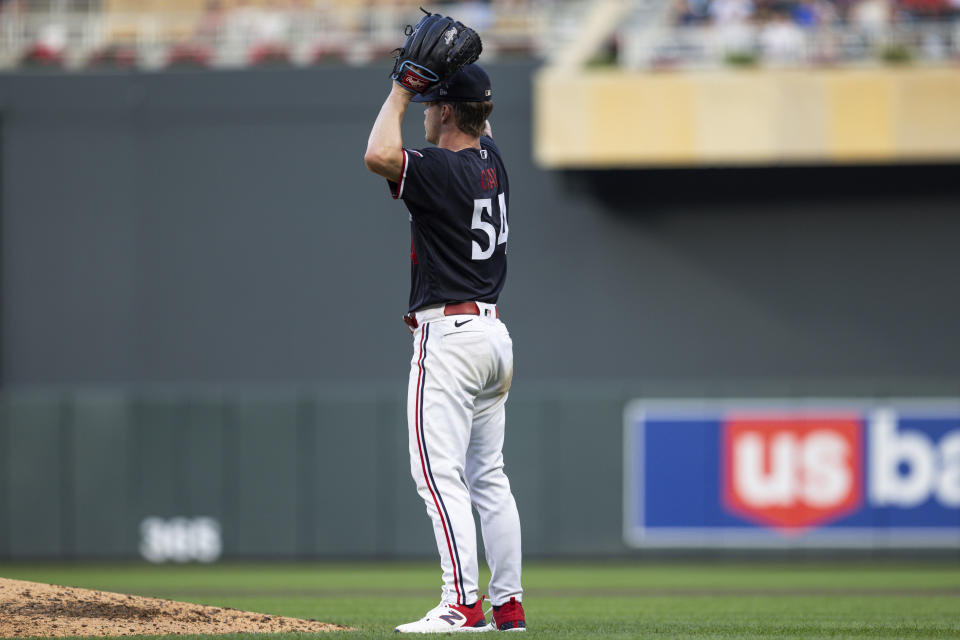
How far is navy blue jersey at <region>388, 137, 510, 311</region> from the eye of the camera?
504 centimetres

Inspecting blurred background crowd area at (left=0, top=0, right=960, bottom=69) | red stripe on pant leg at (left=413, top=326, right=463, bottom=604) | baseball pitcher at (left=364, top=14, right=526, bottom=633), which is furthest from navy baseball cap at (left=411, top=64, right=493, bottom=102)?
blurred background crowd area at (left=0, top=0, right=960, bottom=69)

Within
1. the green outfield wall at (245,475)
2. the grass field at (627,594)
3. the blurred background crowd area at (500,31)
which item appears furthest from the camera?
the blurred background crowd area at (500,31)

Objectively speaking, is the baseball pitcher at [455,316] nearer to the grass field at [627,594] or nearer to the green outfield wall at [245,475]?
the grass field at [627,594]

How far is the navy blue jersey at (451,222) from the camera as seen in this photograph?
504 cm

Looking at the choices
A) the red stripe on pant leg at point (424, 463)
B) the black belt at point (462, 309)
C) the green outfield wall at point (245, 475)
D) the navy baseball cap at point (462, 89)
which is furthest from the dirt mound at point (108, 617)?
the green outfield wall at point (245, 475)

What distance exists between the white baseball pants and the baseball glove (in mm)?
885

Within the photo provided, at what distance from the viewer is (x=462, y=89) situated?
5172 millimetres

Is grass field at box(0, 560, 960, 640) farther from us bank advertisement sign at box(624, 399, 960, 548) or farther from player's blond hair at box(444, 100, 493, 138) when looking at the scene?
player's blond hair at box(444, 100, 493, 138)

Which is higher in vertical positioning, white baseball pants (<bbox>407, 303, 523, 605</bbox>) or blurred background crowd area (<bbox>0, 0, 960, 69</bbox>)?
blurred background crowd area (<bbox>0, 0, 960, 69</bbox>)

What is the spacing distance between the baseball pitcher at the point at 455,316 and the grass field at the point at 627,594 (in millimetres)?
341

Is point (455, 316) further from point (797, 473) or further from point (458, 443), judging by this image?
point (797, 473)

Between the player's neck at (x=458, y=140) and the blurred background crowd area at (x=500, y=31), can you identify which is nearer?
the player's neck at (x=458, y=140)

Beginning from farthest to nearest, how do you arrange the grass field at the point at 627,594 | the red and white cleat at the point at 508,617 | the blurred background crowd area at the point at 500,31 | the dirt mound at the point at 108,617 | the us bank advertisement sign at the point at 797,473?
the blurred background crowd area at the point at 500,31 → the us bank advertisement sign at the point at 797,473 → the grass field at the point at 627,594 → the dirt mound at the point at 108,617 → the red and white cleat at the point at 508,617

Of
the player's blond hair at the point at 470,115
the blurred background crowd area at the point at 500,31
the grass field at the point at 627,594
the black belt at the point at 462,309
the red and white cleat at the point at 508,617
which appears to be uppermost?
the blurred background crowd area at the point at 500,31
